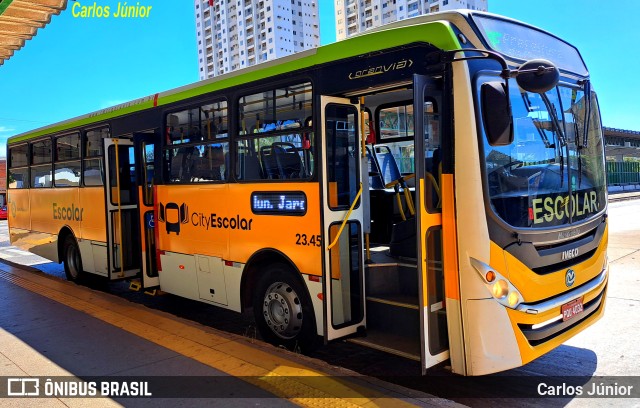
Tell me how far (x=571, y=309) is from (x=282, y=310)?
273 centimetres

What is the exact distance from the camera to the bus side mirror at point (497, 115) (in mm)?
3709

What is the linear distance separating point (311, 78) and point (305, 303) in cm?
219

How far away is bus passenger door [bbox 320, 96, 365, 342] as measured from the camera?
460 cm

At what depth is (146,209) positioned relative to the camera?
24.3ft

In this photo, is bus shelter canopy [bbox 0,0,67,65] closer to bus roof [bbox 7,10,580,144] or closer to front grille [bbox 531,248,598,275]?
bus roof [bbox 7,10,580,144]

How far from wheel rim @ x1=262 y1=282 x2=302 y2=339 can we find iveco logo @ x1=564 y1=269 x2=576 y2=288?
8.00 feet

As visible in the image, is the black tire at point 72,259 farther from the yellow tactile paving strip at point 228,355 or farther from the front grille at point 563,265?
the front grille at point 563,265

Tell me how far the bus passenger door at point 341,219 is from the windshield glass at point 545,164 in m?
1.39

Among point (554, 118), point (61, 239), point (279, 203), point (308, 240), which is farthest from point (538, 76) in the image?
point (61, 239)

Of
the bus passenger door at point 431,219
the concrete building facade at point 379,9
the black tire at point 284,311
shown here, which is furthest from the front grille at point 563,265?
the concrete building facade at point 379,9

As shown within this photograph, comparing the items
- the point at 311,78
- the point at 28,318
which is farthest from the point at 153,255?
the point at 311,78

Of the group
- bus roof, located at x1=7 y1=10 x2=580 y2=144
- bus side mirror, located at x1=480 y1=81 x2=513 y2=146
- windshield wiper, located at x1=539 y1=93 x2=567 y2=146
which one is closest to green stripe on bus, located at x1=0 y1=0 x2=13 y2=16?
bus roof, located at x1=7 y1=10 x2=580 y2=144

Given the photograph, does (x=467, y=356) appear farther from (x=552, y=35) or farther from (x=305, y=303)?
(x=552, y=35)

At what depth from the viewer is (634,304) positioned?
22.1ft
